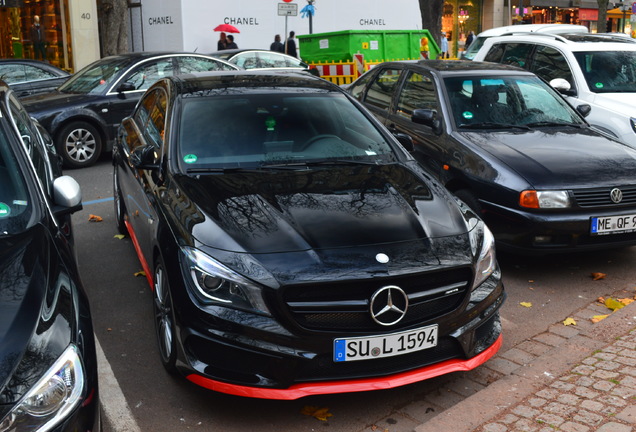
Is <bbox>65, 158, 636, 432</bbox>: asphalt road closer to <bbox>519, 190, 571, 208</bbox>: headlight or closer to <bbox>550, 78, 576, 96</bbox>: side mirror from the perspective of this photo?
<bbox>519, 190, 571, 208</bbox>: headlight

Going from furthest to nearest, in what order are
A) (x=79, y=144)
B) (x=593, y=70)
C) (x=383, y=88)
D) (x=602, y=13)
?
(x=602, y=13)
(x=79, y=144)
(x=593, y=70)
(x=383, y=88)

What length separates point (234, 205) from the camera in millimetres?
4207

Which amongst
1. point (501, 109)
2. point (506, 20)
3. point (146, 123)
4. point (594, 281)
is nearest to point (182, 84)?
point (146, 123)

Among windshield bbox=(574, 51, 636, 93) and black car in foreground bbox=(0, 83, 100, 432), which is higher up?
windshield bbox=(574, 51, 636, 93)

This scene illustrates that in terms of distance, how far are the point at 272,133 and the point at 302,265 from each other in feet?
5.44

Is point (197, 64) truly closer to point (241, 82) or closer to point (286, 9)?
point (241, 82)

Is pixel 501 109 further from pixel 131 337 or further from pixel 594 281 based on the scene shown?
pixel 131 337

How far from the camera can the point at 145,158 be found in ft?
16.1

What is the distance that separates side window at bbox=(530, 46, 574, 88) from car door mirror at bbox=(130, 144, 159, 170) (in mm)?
6251

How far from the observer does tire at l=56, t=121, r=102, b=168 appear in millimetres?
10523

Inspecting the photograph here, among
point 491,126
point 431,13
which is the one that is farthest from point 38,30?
point 491,126

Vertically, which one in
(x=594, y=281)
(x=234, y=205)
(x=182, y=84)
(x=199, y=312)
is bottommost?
(x=594, y=281)

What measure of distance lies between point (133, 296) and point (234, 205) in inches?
72.7

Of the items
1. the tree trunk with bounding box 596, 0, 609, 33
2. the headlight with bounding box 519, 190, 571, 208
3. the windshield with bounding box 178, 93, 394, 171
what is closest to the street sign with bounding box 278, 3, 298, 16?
the windshield with bounding box 178, 93, 394, 171
